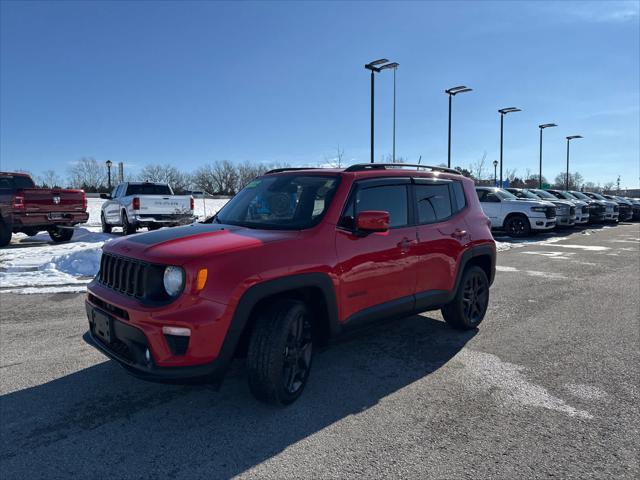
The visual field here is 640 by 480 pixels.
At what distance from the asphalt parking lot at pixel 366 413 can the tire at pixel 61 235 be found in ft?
31.0

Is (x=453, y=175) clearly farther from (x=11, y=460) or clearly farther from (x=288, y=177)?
(x=11, y=460)

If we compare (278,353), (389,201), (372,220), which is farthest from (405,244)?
(278,353)

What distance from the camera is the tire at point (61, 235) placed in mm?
13898

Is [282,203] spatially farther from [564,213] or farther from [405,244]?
[564,213]

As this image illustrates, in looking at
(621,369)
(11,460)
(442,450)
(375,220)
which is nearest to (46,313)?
(11,460)

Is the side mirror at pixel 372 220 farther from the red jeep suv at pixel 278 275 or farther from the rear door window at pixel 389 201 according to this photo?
the rear door window at pixel 389 201

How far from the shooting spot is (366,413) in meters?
3.33

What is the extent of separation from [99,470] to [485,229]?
453 cm

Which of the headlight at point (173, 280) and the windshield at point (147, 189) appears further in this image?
the windshield at point (147, 189)

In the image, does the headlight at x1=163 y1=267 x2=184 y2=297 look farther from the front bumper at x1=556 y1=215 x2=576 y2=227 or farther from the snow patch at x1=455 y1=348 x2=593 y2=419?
the front bumper at x1=556 y1=215 x2=576 y2=227

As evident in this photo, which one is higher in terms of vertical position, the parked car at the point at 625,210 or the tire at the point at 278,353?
the parked car at the point at 625,210

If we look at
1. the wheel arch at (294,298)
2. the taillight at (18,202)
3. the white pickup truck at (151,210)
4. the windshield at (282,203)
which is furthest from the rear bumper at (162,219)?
the wheel arch at (294,298)

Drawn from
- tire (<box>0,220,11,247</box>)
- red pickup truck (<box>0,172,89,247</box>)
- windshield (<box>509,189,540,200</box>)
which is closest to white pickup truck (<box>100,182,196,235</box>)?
red pickup truck (<box>0,172,89,247</box>)

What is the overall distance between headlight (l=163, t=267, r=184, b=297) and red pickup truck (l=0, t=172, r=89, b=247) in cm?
1128
